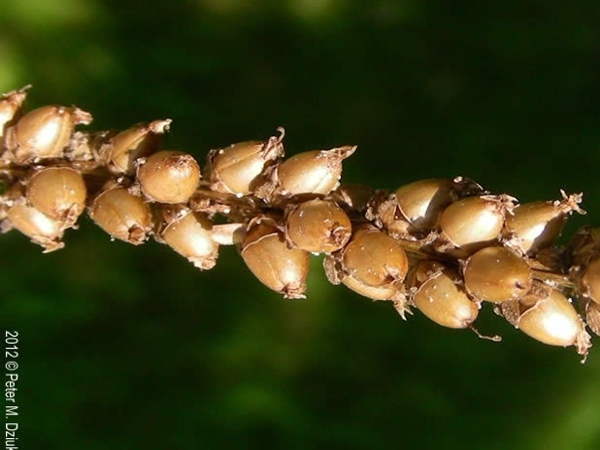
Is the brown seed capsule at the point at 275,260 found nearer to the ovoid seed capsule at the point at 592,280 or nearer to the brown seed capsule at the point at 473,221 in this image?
the brown seed capsule at the point at 473,221

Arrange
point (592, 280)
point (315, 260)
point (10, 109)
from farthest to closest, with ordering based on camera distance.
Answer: point (315, 260), point (10, 109), point (592, 280)

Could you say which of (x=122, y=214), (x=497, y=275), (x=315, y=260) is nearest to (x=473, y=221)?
(x=497, y=275)

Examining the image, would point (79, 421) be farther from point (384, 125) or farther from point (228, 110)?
point (384, 125)

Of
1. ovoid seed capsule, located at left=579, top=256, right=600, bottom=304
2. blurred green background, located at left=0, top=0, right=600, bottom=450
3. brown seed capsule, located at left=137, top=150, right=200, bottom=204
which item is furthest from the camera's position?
blurred green background, located at left=0, top=0, right=600, bottom=450

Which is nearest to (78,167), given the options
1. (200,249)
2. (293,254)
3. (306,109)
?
(200,249)

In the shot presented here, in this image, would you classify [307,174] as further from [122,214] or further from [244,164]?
[122,214]

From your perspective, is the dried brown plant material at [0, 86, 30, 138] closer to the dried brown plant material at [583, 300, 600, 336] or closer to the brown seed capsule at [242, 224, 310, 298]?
the brown seed capsule at [242, 224, 310, 298]

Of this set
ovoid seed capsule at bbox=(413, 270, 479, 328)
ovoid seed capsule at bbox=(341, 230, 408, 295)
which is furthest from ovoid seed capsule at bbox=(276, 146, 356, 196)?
ovoid seed capsule at bbox=(413, 270, 479, 328)
